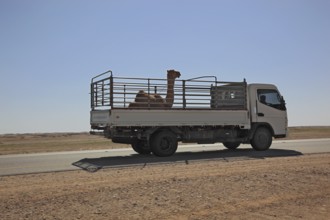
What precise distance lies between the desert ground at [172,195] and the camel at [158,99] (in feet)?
19.2

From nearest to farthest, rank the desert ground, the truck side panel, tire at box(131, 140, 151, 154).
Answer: the desert ground < the truck side panel < tire at box(131, 140, 151, 154)

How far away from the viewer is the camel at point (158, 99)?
17.0m

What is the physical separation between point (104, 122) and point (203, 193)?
872 centimetres

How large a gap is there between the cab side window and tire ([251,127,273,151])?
4.17 feet

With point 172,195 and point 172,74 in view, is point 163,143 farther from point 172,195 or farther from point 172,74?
point 172,195

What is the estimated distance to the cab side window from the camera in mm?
20250

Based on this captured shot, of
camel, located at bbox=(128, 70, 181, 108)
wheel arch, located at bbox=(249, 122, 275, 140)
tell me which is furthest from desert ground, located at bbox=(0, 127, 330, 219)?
wheel arch, located at bbox=(249, 122, 275, 140)

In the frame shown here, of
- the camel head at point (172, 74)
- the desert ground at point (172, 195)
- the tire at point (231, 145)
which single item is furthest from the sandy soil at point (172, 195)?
the tire at point (231, 145)

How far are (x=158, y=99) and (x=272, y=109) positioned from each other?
6.02 m

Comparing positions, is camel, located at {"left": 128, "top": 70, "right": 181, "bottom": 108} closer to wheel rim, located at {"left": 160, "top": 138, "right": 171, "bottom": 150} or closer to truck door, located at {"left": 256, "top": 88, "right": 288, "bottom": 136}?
wheel rim, located at {"left": 160, "top": 138, "right": 171, "bottom": 150}

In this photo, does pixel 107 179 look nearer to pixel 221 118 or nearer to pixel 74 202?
pixel 74 202

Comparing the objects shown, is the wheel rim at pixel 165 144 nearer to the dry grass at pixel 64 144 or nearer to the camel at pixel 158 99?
the camel at pixel 158 99

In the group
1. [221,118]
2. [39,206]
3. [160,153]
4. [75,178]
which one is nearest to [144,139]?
[160,153]

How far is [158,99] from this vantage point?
1767 cm
